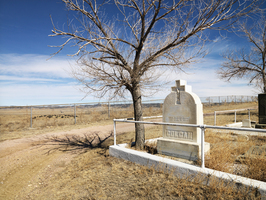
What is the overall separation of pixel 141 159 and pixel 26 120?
504 inches

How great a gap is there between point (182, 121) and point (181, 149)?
80 cm

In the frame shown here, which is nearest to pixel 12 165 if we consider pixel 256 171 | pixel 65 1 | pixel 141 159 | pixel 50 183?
pixel 50 183

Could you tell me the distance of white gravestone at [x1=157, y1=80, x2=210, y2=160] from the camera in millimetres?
4734

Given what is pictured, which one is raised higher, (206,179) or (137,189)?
(206,179)

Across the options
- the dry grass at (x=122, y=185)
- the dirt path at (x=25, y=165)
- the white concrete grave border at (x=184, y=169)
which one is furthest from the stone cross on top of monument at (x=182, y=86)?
the dirt path at (x=25, y=165)

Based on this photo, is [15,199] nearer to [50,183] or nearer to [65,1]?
[50,183]

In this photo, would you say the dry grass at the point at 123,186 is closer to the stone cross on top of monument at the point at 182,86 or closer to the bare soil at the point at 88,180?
the bare soil at the point at 88,180

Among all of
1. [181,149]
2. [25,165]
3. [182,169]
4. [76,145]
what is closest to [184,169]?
[182,169]

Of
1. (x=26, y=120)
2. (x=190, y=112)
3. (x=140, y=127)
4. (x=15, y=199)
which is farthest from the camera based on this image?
(x=26, y=120)

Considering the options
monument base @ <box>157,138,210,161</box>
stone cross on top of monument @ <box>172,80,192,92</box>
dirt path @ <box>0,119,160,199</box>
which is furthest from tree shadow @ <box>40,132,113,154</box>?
stone cross on top of monument @ <box>172,80,192,92</box>

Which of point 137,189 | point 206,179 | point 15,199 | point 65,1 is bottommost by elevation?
point 15,199

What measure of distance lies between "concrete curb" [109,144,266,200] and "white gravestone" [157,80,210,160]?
3.14 feet

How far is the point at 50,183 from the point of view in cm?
414

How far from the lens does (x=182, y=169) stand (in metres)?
3.64
